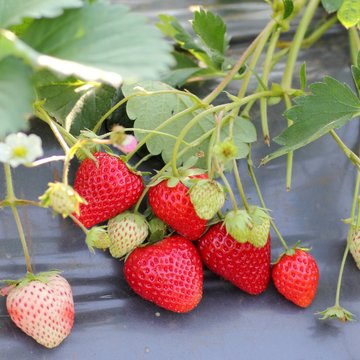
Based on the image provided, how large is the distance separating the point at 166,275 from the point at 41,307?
16cm

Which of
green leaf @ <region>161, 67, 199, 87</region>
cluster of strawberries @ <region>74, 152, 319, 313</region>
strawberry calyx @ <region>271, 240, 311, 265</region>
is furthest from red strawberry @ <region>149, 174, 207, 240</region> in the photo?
green leaf @ <region>161, 67, 199, 87</region>

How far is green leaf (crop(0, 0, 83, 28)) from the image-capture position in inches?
25.0

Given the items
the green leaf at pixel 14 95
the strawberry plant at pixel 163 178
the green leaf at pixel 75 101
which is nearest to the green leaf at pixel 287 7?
the strawberry plant at pixel 163 178

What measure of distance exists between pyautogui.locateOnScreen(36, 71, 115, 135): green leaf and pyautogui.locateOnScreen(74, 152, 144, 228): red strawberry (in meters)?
0.10

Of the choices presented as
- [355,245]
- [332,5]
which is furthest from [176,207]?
[332,5]

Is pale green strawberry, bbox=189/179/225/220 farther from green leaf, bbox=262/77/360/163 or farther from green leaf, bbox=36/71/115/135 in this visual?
green leaf, bbox=36/71/115/135

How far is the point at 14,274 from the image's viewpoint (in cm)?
92

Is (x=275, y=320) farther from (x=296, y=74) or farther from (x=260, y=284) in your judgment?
(x=296, y=74)

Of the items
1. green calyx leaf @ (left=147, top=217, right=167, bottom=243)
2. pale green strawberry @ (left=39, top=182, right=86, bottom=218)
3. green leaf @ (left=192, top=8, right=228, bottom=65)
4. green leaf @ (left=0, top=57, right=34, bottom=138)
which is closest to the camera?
green leaf @ (left=0, top=57, right=34, bottom=138)

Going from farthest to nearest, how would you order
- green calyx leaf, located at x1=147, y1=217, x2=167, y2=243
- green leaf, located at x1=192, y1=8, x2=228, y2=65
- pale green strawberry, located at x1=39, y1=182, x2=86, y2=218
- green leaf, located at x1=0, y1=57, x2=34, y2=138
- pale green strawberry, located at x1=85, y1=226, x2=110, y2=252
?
green leaf, located at x1=192, y1=8, x2=228, y2=65, green calyx leaf, located at x1=147, y1=217, x2=167, y2=243, pale green strawberry, located at x1=85, y1=226, x2=110, y2=252, pale green strawberry, located at x1=39, y1=182, x2=86, y2=218, green leaf, located at x1=0, y1=57, x2=34, y2=138

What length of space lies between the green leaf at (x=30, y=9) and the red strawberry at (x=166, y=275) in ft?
1.15

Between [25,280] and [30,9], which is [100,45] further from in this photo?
[25,280]

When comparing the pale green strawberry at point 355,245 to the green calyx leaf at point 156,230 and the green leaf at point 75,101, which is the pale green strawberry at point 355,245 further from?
the green leaf at point 75,101

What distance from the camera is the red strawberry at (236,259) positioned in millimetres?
919
